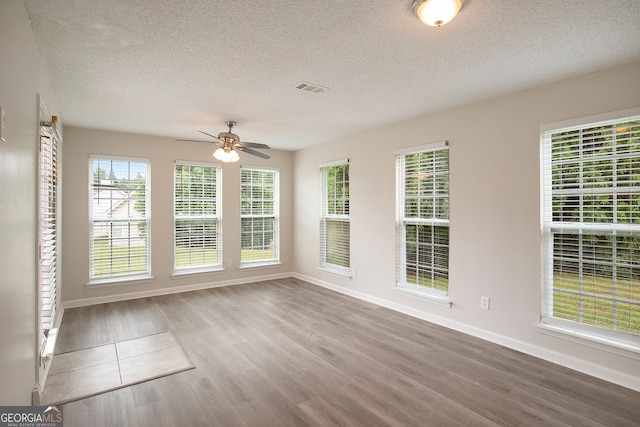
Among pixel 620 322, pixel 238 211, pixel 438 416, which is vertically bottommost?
pixel 438 416

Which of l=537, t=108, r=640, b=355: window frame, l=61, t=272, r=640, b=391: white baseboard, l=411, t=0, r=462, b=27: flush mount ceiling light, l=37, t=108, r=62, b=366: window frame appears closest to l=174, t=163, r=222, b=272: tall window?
l=61, t=272, r=640, b=391: white baseboard

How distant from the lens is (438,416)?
2348 millimetres

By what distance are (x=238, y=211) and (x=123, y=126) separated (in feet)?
7.58

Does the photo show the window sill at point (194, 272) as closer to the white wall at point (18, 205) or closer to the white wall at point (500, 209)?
the white wall at point (500, 209)

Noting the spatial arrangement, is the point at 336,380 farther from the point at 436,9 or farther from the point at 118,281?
the point at 118,281

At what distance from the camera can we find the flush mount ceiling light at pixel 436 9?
1863 mm

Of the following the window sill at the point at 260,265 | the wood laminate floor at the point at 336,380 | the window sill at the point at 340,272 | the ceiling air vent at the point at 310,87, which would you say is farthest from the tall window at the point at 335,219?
the ceiling air vent at the point at 310,87

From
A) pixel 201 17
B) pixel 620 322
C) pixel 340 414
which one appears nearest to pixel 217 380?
pixel 340 414

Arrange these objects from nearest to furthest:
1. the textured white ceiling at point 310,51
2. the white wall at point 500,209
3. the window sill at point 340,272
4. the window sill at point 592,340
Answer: the textured white ceiling at point 310,51 → the window sill at point 592,340 → the white wall at point 500,209 → the window sill at point 340,272

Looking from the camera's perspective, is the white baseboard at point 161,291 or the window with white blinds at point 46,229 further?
the white baseboard at point 161,291

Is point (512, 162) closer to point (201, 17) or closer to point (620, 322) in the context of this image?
point (620, 322)

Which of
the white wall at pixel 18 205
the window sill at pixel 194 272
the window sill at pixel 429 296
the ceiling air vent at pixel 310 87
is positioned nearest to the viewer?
the white wall at pixel 18 205

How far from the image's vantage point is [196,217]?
5.92 meters

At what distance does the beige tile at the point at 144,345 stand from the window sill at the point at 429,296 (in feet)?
9.50
